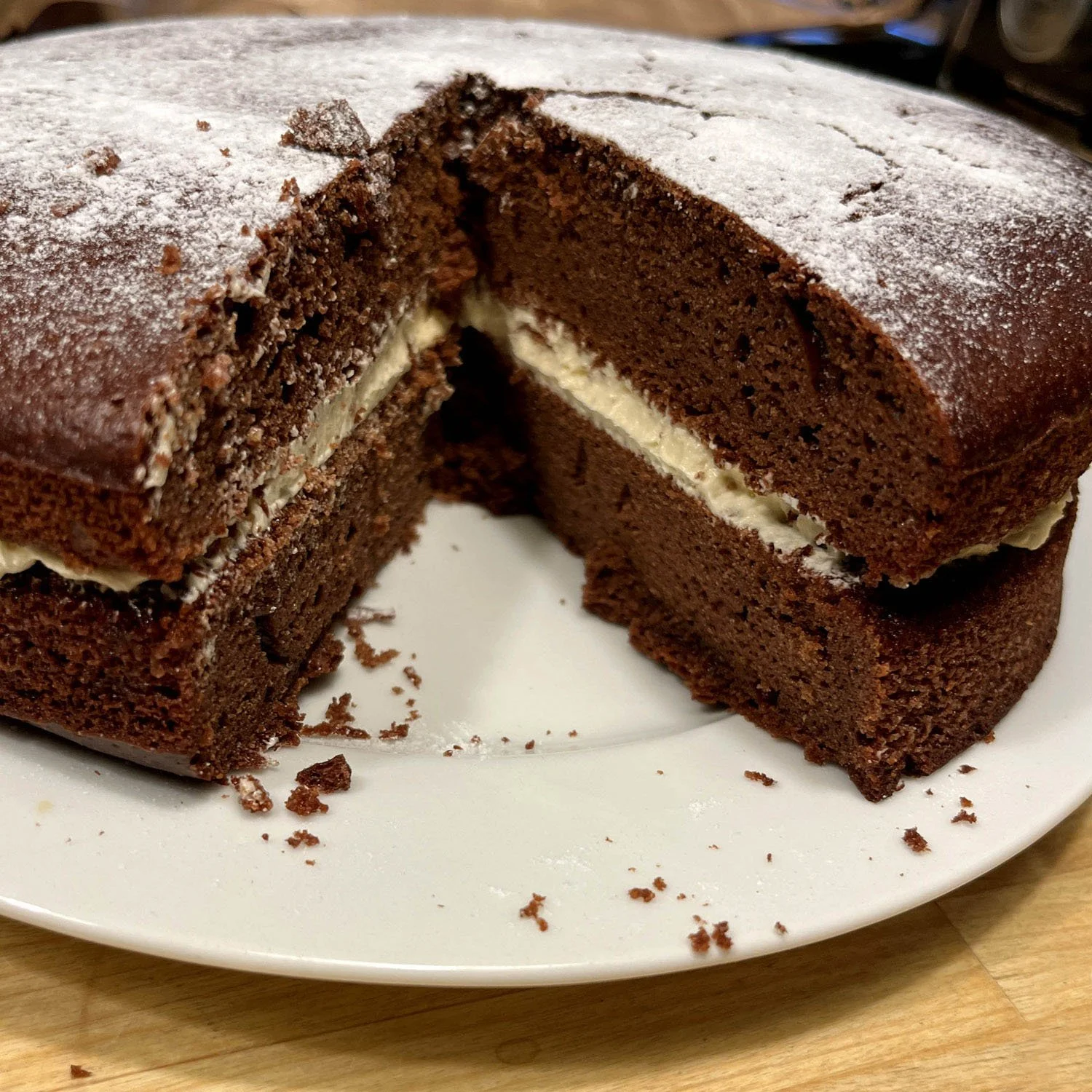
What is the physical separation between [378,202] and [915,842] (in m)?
1.63

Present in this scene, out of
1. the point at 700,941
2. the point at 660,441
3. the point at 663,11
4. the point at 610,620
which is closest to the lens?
the point at 700,941

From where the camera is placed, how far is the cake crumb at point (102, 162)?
6.33 feet

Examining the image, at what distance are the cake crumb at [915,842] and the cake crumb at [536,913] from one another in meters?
0.64

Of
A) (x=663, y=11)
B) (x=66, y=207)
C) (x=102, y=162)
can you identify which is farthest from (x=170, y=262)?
(x=663, y=11)

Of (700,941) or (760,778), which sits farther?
(760,778)

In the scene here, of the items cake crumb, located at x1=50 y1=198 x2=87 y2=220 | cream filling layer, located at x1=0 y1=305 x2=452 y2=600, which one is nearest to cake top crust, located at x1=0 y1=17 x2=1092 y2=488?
cake crumb, located at x1=50 y1=198 x2=87 y2=220

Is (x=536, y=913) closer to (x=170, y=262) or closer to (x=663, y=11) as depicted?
(x=170, y=262)

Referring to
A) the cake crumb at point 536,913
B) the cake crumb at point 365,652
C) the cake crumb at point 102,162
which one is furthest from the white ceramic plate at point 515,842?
the cake crumb at point 102,162

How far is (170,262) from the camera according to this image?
1691 millimetres

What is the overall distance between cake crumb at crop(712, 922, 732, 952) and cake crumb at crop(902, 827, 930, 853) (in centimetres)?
38

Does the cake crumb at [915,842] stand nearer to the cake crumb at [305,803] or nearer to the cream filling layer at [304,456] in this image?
the cake crumb at [305,803]

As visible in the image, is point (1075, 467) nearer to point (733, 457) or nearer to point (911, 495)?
point (911, 495)

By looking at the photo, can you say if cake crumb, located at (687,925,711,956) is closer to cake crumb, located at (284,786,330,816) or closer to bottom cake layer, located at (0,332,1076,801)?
bottom cake layer, located at (0,332,1076,801)

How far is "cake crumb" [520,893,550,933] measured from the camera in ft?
5.24
